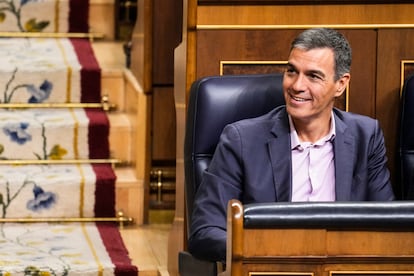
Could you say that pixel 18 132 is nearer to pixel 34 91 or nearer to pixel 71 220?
pixel 34 91

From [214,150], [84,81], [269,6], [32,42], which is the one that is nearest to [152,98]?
[84,81]

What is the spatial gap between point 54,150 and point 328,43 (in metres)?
2.00

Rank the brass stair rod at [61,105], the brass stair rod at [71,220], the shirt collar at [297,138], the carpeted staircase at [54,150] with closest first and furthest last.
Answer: the shirt collar at [297,138]
the carpeted staircase at [54,150]
the brass stair rod at [71,220]
the brass stair rod at [61,105]

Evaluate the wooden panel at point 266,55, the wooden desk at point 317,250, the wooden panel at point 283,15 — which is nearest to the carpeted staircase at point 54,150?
the wooden panel at point 266,55

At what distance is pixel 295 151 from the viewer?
3.24m

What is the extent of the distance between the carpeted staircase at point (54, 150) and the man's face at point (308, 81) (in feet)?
4.06

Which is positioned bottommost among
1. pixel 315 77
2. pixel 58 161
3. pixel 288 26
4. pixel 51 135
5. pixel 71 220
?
pixel 71 220

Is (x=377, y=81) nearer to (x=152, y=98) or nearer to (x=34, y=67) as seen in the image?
(x=152, y=98)

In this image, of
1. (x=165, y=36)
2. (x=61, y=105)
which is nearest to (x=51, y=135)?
(x=61, y=105)

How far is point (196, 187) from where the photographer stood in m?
3.34

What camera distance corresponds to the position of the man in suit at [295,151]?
3.14 meters

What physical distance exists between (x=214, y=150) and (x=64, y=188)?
1.46 m

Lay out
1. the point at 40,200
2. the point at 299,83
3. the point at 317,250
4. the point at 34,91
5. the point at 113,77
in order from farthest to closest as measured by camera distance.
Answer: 1. the point at 113,77
2. the point at 34,91
3. the point at 40,200
4. the point at 299,83
5. the point at 317,250

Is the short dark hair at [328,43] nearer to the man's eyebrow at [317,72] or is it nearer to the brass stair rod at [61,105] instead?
the man's eyebrow at [317,72]
